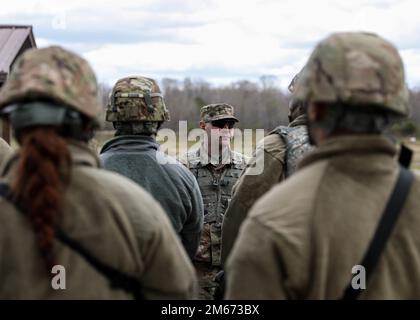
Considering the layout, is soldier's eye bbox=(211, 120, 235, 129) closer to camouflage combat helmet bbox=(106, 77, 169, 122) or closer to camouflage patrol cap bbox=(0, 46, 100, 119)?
camouflage combat helmet bbox=(106, 77, 169, 122)

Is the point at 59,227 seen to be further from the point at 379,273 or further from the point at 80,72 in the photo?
the point at 379,273

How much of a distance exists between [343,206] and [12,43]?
9803mm

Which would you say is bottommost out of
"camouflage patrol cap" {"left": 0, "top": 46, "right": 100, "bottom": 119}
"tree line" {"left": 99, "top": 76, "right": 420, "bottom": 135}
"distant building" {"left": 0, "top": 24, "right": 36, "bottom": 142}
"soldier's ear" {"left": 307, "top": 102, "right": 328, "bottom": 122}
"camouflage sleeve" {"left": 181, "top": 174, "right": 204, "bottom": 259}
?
"camouflage sleeve" {"left": 181, "top": 174, "right": 204, "bottom": 259}

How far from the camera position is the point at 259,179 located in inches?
182

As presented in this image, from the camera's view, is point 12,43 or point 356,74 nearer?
point 356,74

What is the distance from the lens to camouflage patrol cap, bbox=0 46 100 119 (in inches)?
104

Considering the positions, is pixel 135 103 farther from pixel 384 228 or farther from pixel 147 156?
pixel 384 228

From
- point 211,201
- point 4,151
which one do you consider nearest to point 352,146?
point 211,201

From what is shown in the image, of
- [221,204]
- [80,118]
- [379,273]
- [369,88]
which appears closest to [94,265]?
[80,118]

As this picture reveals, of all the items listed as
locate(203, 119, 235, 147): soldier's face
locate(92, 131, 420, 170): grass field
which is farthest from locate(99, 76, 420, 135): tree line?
locate(203, 119, 235, 147): soldier's face

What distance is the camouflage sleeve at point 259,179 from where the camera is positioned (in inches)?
180

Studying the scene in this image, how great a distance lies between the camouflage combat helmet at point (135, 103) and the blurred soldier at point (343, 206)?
245 cm

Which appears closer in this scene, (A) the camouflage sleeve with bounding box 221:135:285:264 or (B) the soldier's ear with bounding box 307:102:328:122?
(B) the soldier's ear with bounding box 307:102:328:122

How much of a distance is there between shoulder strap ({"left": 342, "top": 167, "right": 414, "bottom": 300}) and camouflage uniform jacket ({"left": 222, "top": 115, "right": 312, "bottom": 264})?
5.86ft
